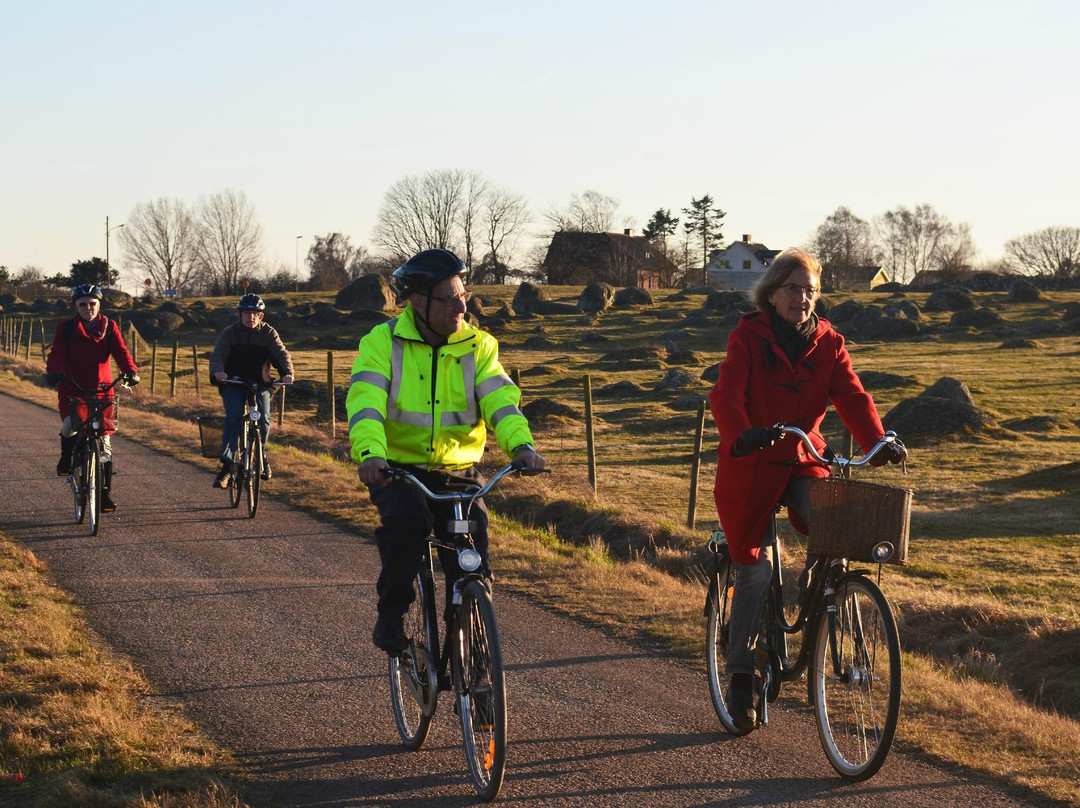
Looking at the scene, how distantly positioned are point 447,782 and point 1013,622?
232 inches

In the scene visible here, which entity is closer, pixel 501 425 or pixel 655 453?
pixel 501 425

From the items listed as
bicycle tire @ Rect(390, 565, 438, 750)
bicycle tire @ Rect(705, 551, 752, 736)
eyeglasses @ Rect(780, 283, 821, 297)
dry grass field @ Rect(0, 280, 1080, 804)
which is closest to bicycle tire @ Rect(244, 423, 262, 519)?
dry grass field @ Rect(0, 280, 1080, 804)

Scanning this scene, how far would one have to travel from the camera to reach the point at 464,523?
4.65 meters

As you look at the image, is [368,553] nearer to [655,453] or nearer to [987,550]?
[987,550]

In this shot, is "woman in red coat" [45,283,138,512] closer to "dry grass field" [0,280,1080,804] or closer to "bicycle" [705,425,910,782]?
"dry grass field" [0,280,1080,804]

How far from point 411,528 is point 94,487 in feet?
22.1

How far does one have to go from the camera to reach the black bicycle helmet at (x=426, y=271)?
485 cm

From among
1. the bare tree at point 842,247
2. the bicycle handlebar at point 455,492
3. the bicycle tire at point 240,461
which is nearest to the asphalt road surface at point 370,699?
the bicycle handlebar at point 455,492

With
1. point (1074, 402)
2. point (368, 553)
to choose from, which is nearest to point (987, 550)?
point (368, 553)

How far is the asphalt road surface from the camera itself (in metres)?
4.79

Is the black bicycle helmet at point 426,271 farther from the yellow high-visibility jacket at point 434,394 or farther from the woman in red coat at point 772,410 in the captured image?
the woman in red coat at point 772,410

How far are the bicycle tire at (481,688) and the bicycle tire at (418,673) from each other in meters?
0.29

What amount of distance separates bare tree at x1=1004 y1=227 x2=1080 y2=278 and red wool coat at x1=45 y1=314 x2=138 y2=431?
10519 cm

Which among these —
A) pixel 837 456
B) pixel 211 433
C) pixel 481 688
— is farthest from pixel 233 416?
pixel 837 456
